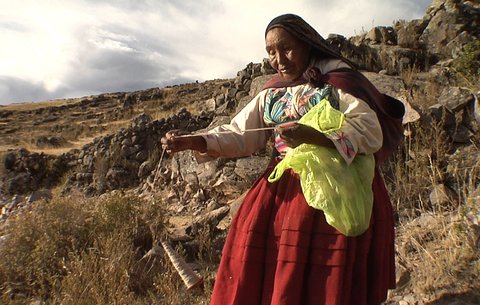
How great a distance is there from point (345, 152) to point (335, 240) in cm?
37

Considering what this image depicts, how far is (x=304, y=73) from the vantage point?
6.54 ft

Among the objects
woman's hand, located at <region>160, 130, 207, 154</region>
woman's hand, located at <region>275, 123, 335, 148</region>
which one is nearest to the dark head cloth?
woman's hand, located at <region>275, 123, 335, 148</region>

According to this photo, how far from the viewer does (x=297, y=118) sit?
1.96m

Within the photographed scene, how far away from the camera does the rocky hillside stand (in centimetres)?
340

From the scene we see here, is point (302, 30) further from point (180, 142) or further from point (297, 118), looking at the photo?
point (180, 142)

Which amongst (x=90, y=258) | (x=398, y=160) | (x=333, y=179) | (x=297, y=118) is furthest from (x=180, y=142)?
(x=398, y=160)

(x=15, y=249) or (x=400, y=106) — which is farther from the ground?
Result: (x=400, y=106)

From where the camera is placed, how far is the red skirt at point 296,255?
1.69 metres

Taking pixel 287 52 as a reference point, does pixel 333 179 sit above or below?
below

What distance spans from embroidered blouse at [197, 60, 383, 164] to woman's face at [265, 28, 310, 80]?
0.24ft

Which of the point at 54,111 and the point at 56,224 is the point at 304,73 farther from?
the point at 54,111

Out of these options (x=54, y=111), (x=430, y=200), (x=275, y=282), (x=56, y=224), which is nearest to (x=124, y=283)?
(x=56, y=224)

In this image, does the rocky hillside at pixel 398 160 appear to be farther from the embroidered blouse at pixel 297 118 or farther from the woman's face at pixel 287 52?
the woman's face at pixel 287 52

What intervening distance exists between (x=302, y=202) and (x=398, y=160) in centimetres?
313
